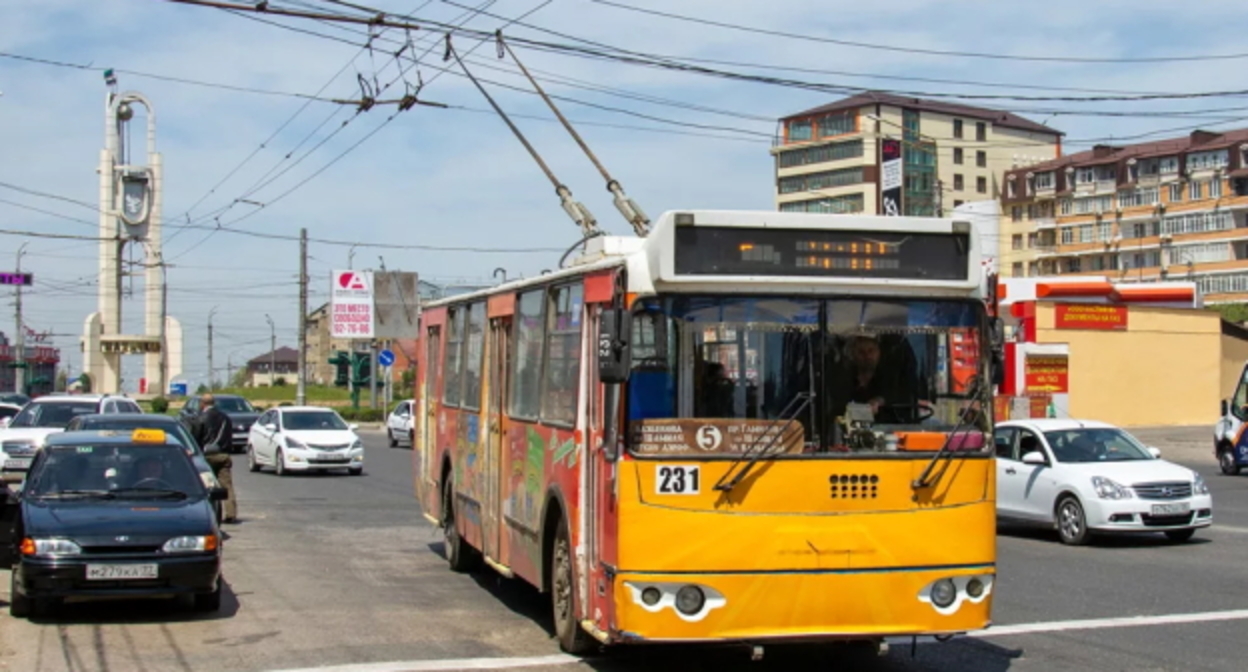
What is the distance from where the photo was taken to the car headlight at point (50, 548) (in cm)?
1060

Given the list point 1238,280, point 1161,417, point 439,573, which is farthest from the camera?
point 1238,280

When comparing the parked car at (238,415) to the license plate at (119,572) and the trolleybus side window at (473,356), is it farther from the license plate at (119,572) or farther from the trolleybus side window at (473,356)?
the license plate at (119,572)

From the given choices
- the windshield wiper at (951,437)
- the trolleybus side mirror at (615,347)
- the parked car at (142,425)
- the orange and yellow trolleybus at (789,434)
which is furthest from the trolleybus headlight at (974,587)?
the parked car at (142,425)

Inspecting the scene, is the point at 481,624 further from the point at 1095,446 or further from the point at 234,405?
the point at 234,405

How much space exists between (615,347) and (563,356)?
1934mm

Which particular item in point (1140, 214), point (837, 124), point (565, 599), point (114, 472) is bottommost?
point (565, 599)

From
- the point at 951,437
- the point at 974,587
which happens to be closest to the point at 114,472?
the point at 951,437

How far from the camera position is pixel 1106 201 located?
104000 millimetres

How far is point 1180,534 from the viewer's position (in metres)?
17.6

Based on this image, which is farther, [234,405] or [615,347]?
[234,405]

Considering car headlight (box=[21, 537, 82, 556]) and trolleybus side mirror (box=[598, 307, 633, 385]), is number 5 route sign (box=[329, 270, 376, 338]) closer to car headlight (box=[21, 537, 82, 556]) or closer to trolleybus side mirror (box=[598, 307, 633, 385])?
car headlight (box=[21, 537, 82, 556])

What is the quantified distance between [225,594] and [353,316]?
50.3 meters

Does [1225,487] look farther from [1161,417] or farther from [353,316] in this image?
[353,316]

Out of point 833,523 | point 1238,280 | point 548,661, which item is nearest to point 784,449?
point 833,523
